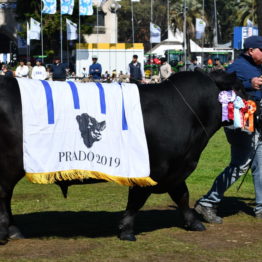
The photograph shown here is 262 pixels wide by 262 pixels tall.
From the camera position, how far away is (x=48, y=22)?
57250 millimetres

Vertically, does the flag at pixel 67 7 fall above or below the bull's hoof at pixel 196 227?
above

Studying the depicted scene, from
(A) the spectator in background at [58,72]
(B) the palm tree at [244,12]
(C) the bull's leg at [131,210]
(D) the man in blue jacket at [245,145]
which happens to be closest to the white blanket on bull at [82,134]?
(C) the bull's leg at [131,210]

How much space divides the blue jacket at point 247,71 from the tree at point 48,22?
50465 millimetres

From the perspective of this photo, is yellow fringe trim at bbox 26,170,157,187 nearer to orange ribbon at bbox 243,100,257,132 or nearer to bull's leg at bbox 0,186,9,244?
bull's leg at bbox 0,186,9,244

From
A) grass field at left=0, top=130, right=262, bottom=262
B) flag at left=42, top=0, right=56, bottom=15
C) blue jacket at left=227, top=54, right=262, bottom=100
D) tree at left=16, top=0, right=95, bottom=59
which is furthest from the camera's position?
tree at left=16, top=0, right=95, bottom=59

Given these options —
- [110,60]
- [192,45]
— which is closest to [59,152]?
[110,60]

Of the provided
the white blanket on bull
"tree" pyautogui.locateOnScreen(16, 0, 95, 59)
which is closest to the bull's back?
the white blanket on bull

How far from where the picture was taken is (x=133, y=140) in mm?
6809

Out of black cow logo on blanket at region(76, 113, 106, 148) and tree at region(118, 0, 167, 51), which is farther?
tree at region(118, 0, 167, 51)

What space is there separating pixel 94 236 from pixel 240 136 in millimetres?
1976

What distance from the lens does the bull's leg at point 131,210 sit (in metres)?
7.00

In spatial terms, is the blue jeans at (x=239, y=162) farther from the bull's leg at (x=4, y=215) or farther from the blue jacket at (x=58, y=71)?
the blue jacket at (x=58, y=71)

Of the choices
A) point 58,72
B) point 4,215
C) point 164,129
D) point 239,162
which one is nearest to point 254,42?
point 239,162

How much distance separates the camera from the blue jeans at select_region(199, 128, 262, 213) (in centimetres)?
786
